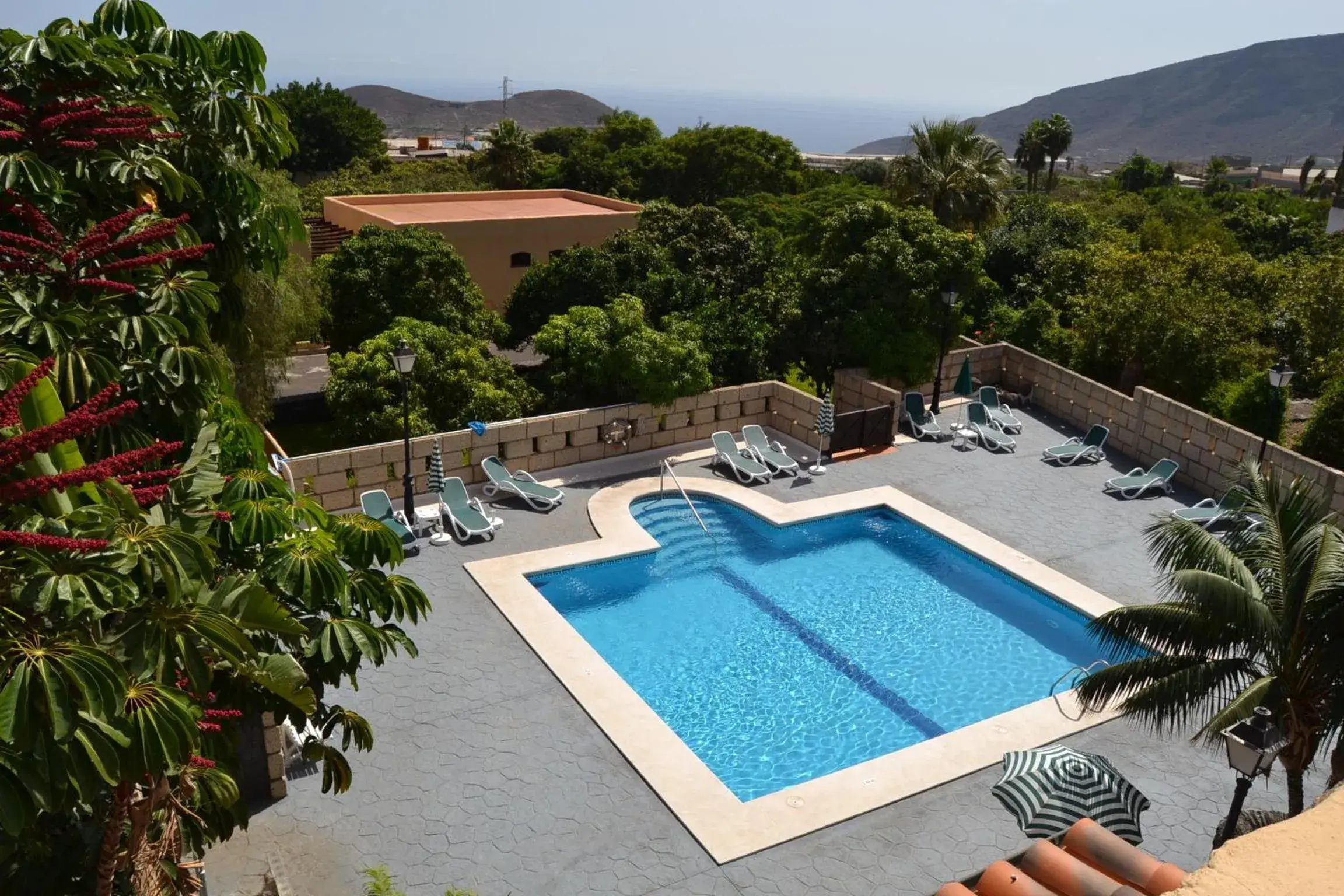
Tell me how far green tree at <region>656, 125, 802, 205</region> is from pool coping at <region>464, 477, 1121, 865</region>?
1681 inches

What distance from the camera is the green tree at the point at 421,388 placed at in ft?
62.8

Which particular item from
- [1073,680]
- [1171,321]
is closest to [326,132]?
[1171,321]

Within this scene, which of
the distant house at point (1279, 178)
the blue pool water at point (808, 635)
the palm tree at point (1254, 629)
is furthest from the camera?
the distant house at point (1279, 178)

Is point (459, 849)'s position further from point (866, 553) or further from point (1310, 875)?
point (866, 553)

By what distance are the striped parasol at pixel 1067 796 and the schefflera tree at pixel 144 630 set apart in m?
6.55

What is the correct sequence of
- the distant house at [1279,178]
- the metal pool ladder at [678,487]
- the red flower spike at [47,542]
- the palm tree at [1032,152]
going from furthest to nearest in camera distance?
the distant house at [1279,178] < the palm tree at [1032,152] < the metal pool ladder at [678,487] < the red flower spike at [47,542]

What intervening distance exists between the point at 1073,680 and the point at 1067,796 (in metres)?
4.73

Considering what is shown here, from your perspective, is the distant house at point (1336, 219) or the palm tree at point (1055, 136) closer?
the distant house at point (1336, 219)

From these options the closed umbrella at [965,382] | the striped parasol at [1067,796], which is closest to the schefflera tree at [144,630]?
the striped parasol at [1067,796]

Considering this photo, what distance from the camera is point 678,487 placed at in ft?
65.5

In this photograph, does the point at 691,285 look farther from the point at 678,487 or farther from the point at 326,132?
the point at 326,132

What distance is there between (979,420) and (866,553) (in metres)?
7.05

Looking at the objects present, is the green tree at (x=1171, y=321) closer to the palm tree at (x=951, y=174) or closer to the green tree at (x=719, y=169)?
the palm tree at (x=951, y=174)

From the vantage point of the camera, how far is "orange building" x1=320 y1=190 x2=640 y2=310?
1265 inches
